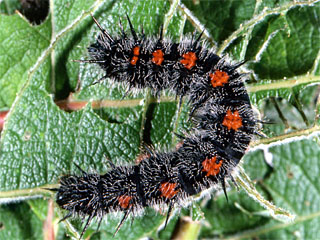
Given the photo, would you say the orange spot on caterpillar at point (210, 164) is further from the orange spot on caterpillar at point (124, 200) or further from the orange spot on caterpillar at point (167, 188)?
the orange spot on caterpillar at point (124, 200)

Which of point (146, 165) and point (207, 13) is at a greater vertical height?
point (207, 13)

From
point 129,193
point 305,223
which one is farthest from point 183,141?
point 305,223

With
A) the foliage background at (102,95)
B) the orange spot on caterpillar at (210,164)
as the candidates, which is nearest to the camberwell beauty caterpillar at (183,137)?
the orange spot on caterpillar at (210,164)

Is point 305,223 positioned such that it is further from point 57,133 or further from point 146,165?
point 57,133

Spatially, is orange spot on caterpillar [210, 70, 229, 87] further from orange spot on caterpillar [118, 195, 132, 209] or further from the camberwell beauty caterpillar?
orange spot on caterpillar [118, 195, 132, 209]

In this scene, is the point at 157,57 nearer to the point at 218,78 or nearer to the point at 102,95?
the point at 218,78

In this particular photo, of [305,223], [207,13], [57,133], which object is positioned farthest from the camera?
[305,223]

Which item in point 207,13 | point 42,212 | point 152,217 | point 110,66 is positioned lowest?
point 152,217

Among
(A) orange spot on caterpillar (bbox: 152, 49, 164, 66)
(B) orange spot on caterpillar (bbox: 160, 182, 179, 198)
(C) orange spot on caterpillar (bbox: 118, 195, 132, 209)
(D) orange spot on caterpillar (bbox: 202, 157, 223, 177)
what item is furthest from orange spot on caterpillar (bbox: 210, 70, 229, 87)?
(C) orange spot on caterpillar (bbox: 118, 195, 132, 209)
